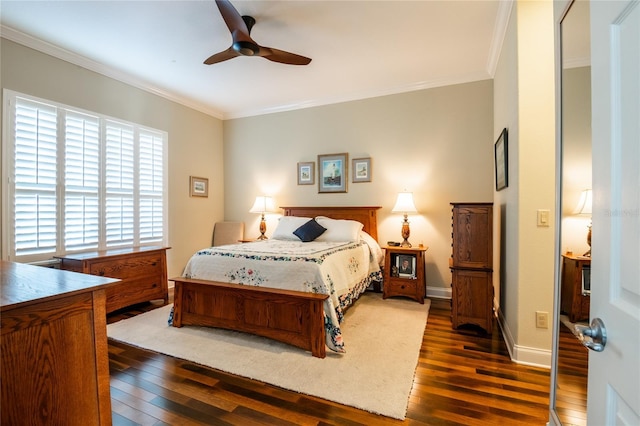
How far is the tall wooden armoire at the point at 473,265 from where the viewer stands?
2.90 meters

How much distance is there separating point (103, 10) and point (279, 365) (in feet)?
11.1

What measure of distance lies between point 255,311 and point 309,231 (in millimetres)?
1609

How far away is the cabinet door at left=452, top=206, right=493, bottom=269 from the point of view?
9.57 feet

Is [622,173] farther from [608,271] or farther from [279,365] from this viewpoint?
[279,365]

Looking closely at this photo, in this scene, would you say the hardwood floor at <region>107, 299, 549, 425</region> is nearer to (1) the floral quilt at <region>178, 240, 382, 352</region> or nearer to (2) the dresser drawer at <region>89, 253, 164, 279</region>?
(1) the floral quilt at <region>178, 240, 382, 352</region>

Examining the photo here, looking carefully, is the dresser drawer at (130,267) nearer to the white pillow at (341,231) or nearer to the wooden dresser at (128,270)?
the wooden dresser at (128,270)

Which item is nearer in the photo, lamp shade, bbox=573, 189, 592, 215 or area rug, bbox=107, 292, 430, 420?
lamp shade, bbox=573, 189, 592, 215

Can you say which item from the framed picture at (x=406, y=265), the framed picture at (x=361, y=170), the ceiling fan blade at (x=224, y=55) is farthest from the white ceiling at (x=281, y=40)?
the framed picture at (x=406, y=265)

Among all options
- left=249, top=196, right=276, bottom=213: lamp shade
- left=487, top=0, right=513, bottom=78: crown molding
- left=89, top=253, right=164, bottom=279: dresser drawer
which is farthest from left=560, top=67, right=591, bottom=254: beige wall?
left=249, top=196, right=276, bottom=213: lamp shade

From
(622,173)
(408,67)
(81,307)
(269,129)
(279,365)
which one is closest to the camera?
(622,173)

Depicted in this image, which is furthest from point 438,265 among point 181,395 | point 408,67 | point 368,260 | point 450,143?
point 181,395

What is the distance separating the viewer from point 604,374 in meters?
0.70

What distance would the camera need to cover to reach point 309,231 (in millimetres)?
4102

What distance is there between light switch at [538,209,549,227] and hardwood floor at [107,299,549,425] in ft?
3.51
